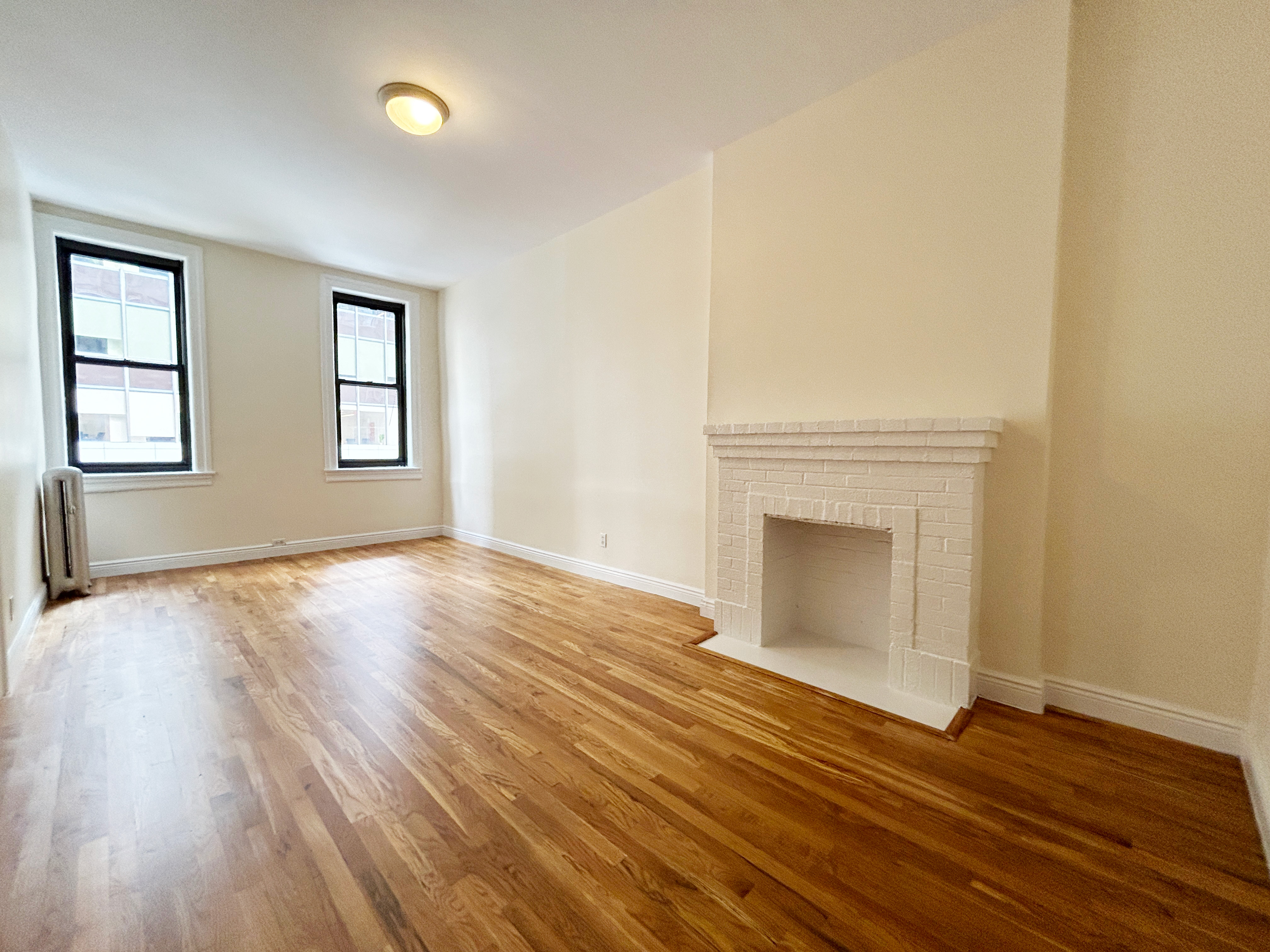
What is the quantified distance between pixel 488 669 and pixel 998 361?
2705 millimetres

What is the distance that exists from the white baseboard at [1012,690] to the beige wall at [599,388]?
5.28 feet

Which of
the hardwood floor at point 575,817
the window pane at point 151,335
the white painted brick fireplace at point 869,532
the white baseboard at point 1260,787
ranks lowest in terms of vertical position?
the hardwood floor at point 575,817

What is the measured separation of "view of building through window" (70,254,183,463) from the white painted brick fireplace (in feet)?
15.9

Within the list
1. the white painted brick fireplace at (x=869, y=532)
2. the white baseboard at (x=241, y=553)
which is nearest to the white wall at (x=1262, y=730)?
the white painted brick fireplace at (x=869, y=532)

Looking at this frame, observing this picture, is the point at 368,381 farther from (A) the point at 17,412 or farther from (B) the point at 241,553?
(A) the point at 17,412

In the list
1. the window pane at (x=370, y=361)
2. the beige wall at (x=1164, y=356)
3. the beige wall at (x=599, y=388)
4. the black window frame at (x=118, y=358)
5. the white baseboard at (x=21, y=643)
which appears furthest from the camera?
the window pane at (x=370, y=361)

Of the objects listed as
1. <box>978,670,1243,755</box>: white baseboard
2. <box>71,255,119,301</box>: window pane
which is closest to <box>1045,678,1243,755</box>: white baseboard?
<box>978,670,1243,755</box>: white baseboard

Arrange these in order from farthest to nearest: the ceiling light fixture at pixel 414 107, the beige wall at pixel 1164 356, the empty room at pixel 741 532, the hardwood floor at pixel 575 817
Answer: the ceiling light fixture at pixel 414 107, the beige wall at pixel 1164 356, the empty room at pixel 741 532, the hardwood floor at pixel 575 817

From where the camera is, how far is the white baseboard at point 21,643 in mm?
2238

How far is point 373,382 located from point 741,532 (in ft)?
15.5

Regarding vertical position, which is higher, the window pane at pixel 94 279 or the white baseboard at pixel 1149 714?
the window pane at pixel 94 279

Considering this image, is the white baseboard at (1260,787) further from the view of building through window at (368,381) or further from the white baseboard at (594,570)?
the view of building through window at (368,381)

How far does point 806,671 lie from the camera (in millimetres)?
2395

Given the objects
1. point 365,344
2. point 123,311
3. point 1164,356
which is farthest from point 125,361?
point 1164,356
